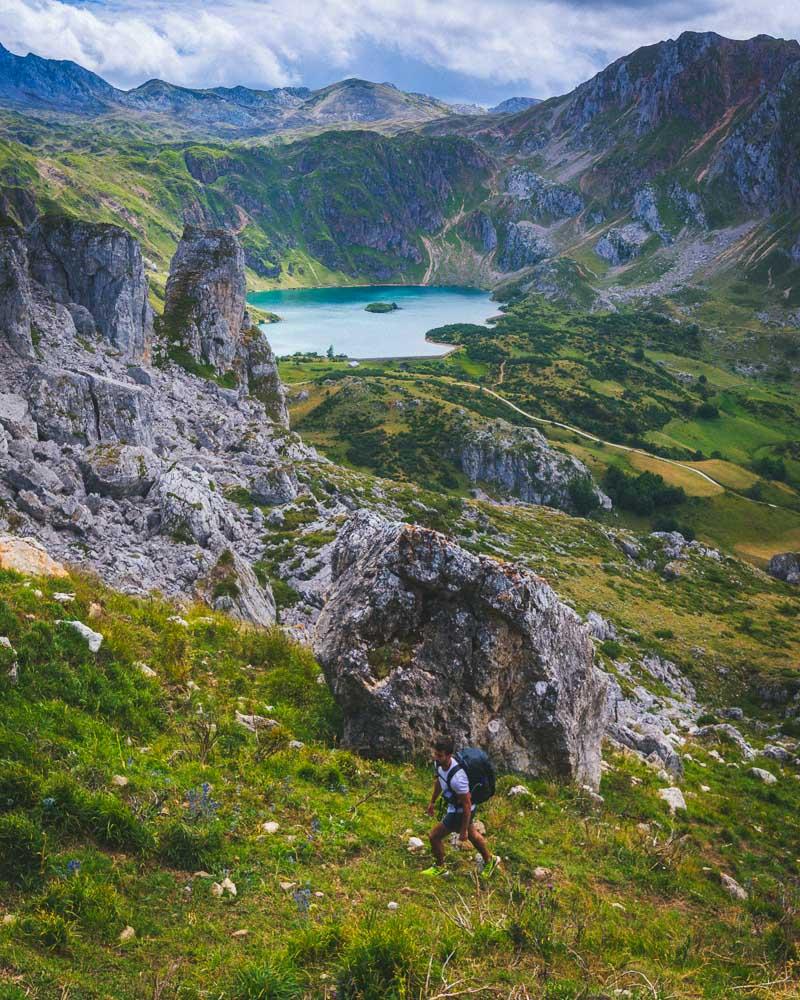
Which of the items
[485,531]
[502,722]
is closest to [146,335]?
[485,531]

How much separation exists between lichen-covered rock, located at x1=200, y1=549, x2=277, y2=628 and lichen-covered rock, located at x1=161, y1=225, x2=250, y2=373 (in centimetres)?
4147

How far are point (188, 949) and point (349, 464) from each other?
112 meters

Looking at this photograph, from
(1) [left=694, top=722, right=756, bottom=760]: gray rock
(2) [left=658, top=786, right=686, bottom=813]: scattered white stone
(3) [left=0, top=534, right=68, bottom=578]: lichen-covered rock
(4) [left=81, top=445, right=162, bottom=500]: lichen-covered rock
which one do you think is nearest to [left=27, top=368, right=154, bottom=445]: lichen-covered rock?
(4) [left=81, top=445, right=162, bottom=500]: lichen-covered rock

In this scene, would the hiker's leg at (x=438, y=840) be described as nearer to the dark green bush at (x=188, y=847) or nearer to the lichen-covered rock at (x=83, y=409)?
the dark green bush at (x=188, y=847)

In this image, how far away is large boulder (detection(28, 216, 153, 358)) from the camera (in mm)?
49906

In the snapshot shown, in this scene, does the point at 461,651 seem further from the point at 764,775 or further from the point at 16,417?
the point at 16,417

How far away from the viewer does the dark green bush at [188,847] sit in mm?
8359

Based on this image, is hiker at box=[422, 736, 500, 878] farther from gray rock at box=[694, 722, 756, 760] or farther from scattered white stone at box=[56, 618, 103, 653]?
gray rock at box=[694, 722, 756, 760]

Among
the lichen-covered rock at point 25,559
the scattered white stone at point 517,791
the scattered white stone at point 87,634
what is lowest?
the scattered white stone at point 517,791

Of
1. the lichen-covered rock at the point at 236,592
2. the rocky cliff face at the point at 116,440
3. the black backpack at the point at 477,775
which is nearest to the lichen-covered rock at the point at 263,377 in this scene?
the rocky cliff face at the point at 116,440

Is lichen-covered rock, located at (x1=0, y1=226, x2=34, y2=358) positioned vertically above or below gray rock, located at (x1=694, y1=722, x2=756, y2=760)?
above

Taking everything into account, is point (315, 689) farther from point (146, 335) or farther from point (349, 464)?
point (349, 464)

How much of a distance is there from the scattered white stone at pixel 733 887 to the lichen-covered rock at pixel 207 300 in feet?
205

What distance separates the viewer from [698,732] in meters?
33.4
